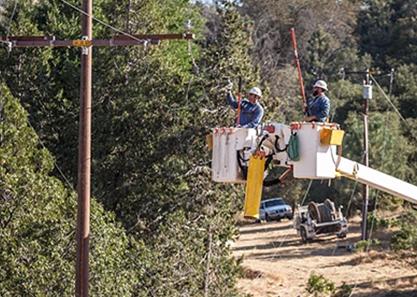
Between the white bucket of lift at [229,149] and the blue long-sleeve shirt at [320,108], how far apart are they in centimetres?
98

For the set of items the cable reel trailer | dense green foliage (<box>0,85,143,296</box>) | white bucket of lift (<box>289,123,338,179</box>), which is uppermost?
white bucket of lift (<box>289,123,338,179</box>)

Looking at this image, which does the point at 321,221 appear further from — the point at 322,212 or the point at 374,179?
the point at 374,179

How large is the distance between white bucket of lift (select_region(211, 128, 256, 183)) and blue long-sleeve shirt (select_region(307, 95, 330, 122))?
976 mm

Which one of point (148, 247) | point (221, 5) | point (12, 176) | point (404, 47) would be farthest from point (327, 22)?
point (12, 176)

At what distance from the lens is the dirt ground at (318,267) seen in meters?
38.4

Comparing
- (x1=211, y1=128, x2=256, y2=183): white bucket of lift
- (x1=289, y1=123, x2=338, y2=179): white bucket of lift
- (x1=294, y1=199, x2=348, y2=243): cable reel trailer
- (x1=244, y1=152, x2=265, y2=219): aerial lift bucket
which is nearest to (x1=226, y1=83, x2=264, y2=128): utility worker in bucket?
(x1=211, y1=128, x2=256, y2=183): white bucket of lift

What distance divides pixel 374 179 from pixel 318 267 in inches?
1043

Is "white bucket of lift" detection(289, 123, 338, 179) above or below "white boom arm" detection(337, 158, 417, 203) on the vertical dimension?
above

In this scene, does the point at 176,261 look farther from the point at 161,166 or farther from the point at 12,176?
the point at 12,176

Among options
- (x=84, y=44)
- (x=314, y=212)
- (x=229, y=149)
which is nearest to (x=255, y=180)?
(x=229, y=149)

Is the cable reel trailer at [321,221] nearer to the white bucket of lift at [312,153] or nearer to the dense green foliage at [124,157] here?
the dense green foliage at [124,157]

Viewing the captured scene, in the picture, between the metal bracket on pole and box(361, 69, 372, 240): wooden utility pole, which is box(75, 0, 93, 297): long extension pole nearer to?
the metal bracket on pole

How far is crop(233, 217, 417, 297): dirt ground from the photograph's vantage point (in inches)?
1512

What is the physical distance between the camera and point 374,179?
56.2ft
